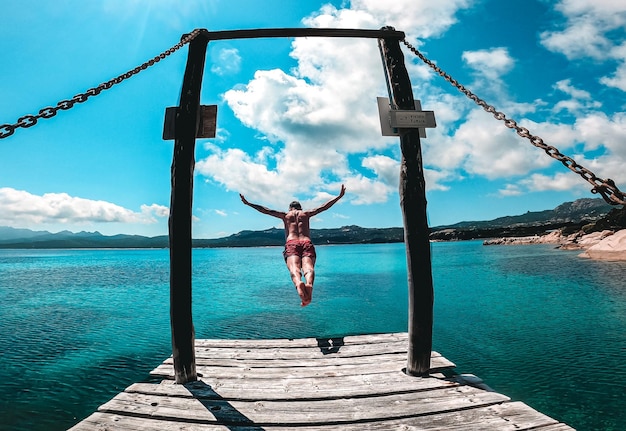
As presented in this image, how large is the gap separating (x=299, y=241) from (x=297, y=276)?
1.24m

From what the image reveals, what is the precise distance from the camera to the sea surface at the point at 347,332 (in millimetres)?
9297

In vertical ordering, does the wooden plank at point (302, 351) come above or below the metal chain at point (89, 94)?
below

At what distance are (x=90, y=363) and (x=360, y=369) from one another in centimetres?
1145

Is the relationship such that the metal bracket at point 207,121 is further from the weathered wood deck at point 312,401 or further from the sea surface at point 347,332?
the sea surface at point 347,332

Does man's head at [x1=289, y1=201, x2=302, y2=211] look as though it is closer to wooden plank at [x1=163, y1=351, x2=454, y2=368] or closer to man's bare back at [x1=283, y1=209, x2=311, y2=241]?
man's bare back at [x1=283, y1=209, x2=311, y2=241]

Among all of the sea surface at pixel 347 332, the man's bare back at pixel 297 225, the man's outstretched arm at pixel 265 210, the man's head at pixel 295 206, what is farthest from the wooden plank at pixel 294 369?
the man's head at pixel 295 206

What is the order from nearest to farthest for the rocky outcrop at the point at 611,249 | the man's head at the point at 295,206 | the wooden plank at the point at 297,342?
the wooden plank at the point at 297,342, the man's head at the point at 295,206, the rocky outcrop at the point at 611,249

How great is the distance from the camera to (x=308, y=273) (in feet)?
26.5

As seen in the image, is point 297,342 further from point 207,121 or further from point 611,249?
point 611,249

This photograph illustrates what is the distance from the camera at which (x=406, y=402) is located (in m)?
4.62

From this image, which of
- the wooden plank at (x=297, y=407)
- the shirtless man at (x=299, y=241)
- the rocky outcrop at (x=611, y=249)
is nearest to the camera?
the wooden plank at (x=297, y=407)

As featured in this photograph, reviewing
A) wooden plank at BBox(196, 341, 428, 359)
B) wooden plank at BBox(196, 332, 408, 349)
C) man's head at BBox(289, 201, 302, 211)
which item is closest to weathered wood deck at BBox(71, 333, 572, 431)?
wooden plank at BBox(196, 341, 428, 359)

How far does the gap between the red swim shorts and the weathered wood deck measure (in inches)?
109

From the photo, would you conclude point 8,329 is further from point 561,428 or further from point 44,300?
point 561,428
